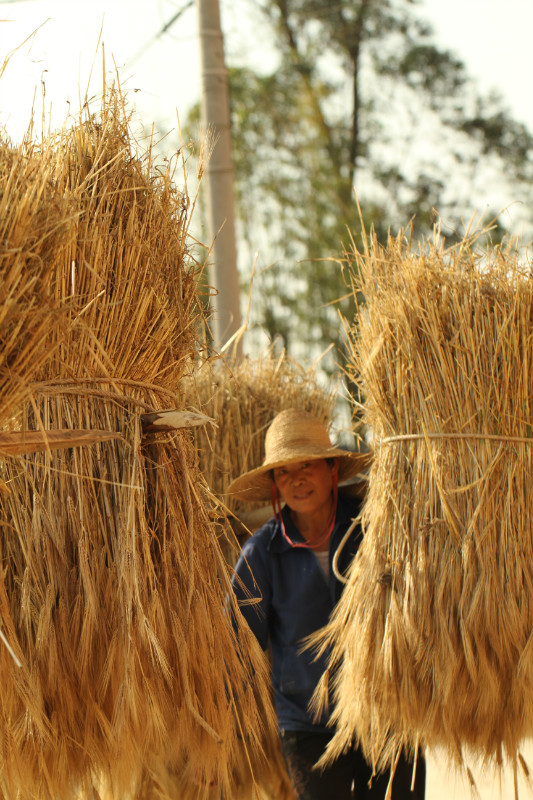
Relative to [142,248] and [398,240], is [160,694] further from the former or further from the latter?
[398,240]

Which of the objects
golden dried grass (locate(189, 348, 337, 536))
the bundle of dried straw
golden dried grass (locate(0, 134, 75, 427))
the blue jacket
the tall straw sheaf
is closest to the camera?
golden dried grass (locate(0, 134, 75, 427))

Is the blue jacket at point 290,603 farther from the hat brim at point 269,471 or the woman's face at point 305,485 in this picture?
the hat brim at point 269,471

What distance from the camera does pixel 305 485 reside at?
3148 mm

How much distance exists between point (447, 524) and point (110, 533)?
39.4 inches

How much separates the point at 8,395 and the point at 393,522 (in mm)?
1336

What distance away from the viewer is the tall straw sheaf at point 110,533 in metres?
1.73

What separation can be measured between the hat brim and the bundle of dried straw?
0.47 m

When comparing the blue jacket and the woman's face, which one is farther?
the woman's face

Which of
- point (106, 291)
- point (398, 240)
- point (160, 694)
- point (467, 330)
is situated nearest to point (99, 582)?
point (160, 694)

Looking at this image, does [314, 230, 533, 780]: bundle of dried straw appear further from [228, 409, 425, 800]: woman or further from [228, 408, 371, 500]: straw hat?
[228, 408, 371, 500]: straw hat

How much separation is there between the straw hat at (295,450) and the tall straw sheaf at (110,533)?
Result: 1030 millimetres

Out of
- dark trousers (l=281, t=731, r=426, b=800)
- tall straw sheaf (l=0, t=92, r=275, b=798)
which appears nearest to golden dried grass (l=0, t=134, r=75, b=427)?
tall straw sheaf (l=0, t=92, r=275, b=798)

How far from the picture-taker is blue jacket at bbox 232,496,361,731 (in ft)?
9.62

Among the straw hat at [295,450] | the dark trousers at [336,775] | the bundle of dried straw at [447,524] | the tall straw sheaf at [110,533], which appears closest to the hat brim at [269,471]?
the straw hat at [295,450]
